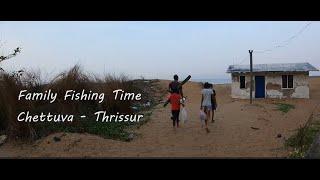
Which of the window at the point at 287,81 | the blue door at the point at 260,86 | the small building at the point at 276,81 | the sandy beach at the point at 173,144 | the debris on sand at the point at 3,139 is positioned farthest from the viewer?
the blue door at the point at 260,86

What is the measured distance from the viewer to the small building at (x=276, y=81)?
890 inches

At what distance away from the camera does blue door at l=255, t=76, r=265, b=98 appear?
23.0 m

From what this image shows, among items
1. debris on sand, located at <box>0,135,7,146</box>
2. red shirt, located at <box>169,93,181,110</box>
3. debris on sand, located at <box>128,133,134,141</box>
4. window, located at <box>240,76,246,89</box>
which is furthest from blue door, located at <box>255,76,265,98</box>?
debris on sand, located at <box>0,135,7,146</box>

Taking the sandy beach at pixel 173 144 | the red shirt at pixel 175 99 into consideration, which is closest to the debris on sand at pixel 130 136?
the sandy beach at pixel 173 144

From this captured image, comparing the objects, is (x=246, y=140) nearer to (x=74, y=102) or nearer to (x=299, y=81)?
(x=74, y=102)

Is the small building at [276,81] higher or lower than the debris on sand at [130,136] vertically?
higher

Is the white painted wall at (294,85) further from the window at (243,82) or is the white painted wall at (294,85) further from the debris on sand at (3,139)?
the debris on sand at (3,139)

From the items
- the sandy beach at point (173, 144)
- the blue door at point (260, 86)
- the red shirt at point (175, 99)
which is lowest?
the sandy beach at point (173, 144)

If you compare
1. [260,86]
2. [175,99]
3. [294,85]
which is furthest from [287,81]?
[175,99]

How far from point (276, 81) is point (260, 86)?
35.8 inches

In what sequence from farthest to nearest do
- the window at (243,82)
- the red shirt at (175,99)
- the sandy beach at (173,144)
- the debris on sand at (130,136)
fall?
the window at (243,82) → the red shirt at (175,99) → the debris on sand at (130,136) → the sandy beach at (173,144)

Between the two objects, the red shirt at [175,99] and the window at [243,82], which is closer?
the red shirt at [175,99]

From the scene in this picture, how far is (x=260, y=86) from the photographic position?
23.1m
